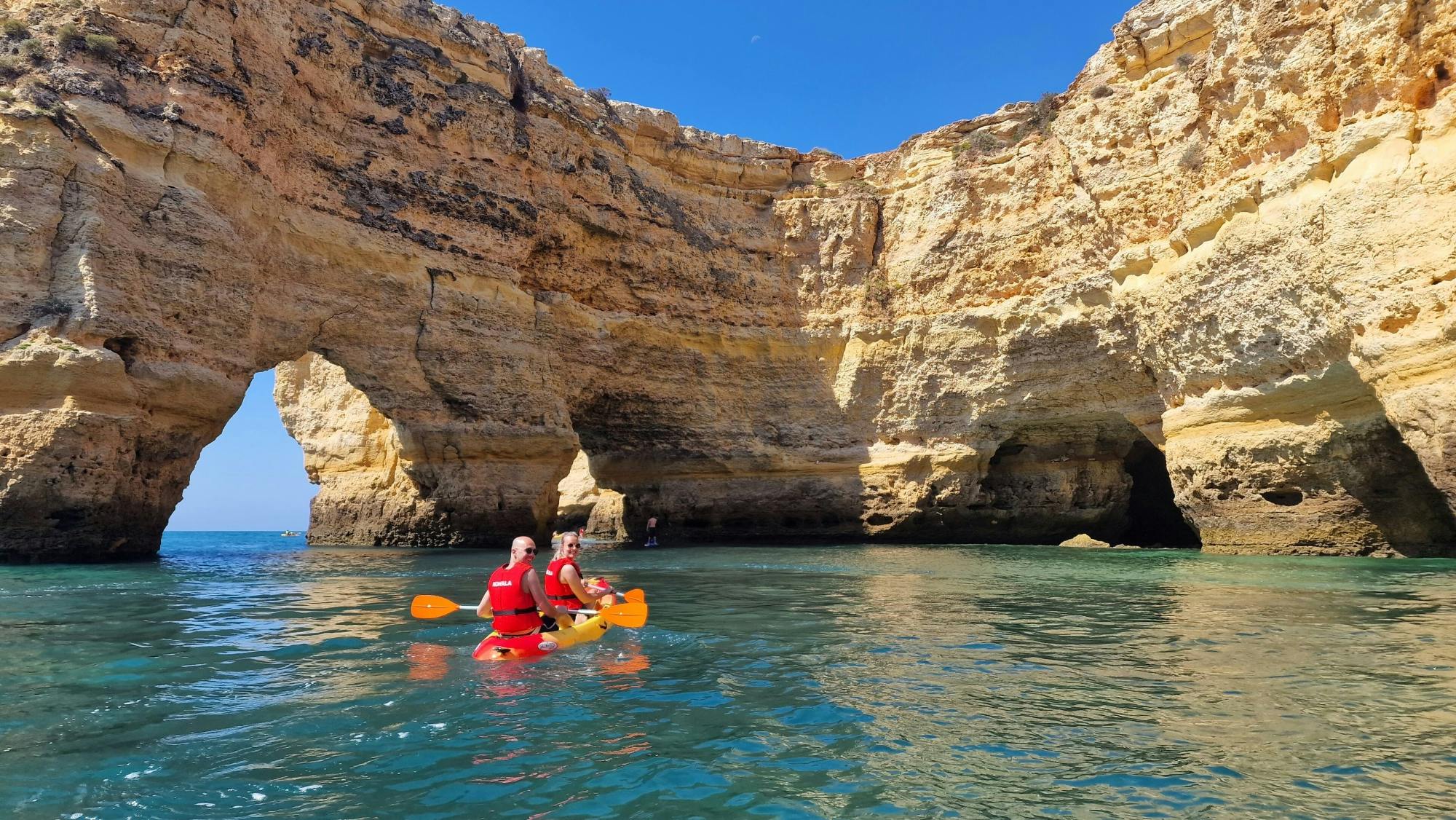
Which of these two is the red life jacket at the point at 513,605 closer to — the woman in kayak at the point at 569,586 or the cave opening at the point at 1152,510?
the woman in kayak at the point at 569,586

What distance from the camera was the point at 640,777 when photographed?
12.6 ft

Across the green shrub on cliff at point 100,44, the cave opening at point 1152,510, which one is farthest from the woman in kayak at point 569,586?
the cave opening at point 1152,510

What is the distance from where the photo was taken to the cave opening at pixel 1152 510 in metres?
25.6

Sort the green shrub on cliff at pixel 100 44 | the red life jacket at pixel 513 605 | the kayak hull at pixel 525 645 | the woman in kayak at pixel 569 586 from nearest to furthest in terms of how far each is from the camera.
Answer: the kayak hull at pixel 525 645
the red life jacket at pixel 513 605
the woman in kayak at pixel 569 586
the green shrub on cliff at pixel 100 44

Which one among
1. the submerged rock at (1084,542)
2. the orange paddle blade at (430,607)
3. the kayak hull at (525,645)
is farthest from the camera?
the submerged rock at (1084,542)

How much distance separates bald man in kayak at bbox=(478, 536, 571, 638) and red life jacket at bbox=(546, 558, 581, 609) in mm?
923

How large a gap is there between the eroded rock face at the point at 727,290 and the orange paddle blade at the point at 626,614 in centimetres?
1097

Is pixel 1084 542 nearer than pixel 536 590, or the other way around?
pixel 536 590

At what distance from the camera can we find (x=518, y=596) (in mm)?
6789

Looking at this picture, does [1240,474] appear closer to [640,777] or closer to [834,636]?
[834,636]

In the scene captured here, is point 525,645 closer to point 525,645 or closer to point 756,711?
point 525,645

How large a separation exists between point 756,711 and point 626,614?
10.4 ft

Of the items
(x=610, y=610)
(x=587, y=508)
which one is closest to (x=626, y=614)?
(x=610, y=610)

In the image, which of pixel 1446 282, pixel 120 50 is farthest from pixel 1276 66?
pixel 120 50
